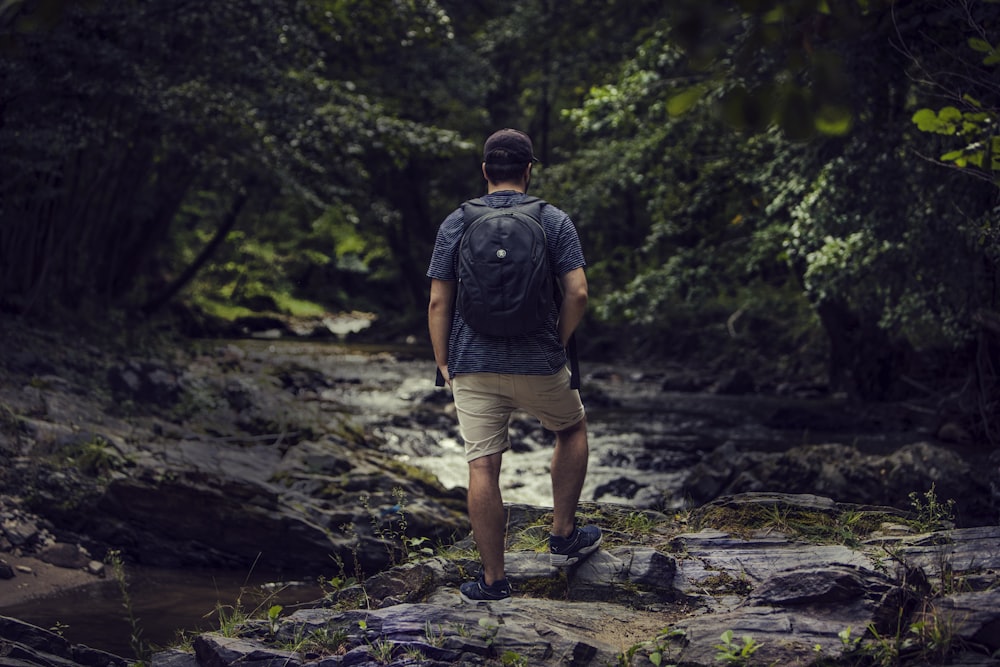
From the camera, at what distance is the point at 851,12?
90.7 inches

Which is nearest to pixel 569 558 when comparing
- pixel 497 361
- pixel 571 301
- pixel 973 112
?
pixel 497 361

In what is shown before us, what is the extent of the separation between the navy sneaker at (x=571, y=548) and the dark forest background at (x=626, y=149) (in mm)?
2405

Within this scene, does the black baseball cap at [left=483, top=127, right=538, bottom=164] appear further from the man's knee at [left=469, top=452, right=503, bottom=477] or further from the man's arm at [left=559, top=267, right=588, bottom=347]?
the man's knee at [left=469, top=452, right=503, bottom=477]

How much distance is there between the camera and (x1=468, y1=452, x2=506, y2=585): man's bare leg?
4.50m

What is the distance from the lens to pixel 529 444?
14367 millimetres

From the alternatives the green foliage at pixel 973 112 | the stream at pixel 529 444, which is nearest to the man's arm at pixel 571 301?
the green foliage at pixel 973 112

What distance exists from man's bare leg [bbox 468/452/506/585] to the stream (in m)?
1.52

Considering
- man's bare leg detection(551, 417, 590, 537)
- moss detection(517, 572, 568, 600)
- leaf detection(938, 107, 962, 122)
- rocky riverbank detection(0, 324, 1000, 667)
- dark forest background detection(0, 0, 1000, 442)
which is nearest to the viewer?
leaf detection(938, 107, 962, 122)

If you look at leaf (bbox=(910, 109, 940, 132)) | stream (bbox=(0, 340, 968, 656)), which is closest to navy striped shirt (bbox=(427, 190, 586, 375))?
leaf (bbox=(910, 109, 940, 132))

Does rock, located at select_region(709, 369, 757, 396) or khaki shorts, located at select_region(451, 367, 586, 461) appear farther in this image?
rock, located at select_region(709, 369, 757, 396)

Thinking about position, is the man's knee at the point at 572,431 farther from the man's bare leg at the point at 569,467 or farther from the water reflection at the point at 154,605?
the water reflection at the point at 154,605

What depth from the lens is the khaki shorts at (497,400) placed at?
4520 millimetres

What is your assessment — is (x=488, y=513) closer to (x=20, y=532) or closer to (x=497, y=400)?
(x=497, y=400)

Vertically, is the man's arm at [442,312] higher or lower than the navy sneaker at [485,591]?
higher
